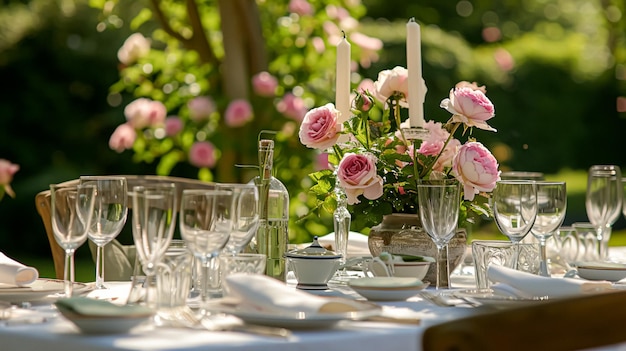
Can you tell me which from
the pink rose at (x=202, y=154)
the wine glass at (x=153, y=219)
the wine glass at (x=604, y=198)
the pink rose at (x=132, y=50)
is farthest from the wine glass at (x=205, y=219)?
the pink rose at (x=132, y=50)

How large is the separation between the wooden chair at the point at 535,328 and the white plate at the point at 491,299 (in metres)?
0.58

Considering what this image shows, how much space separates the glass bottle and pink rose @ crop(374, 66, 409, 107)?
0.40 meters

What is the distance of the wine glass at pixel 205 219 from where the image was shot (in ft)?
5.98

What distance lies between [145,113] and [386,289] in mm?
3512

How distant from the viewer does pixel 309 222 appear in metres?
5.07

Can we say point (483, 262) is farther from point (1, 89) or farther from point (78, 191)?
point (1, 89)

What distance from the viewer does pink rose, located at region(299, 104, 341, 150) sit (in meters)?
2.47

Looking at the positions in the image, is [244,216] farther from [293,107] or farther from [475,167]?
[293,107]

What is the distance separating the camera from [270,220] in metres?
2.35

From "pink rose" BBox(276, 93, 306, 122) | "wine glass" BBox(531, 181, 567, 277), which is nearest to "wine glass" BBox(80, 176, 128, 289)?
"wine glass" BBox(531, 181, 567, 277)

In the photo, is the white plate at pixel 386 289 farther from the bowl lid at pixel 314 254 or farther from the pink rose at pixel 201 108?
the pink rose at pixel 201 108

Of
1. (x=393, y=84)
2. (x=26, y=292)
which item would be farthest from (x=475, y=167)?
(x=26, y=292)

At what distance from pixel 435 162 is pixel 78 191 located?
2.83ft

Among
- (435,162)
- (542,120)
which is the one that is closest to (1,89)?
(542,120)
